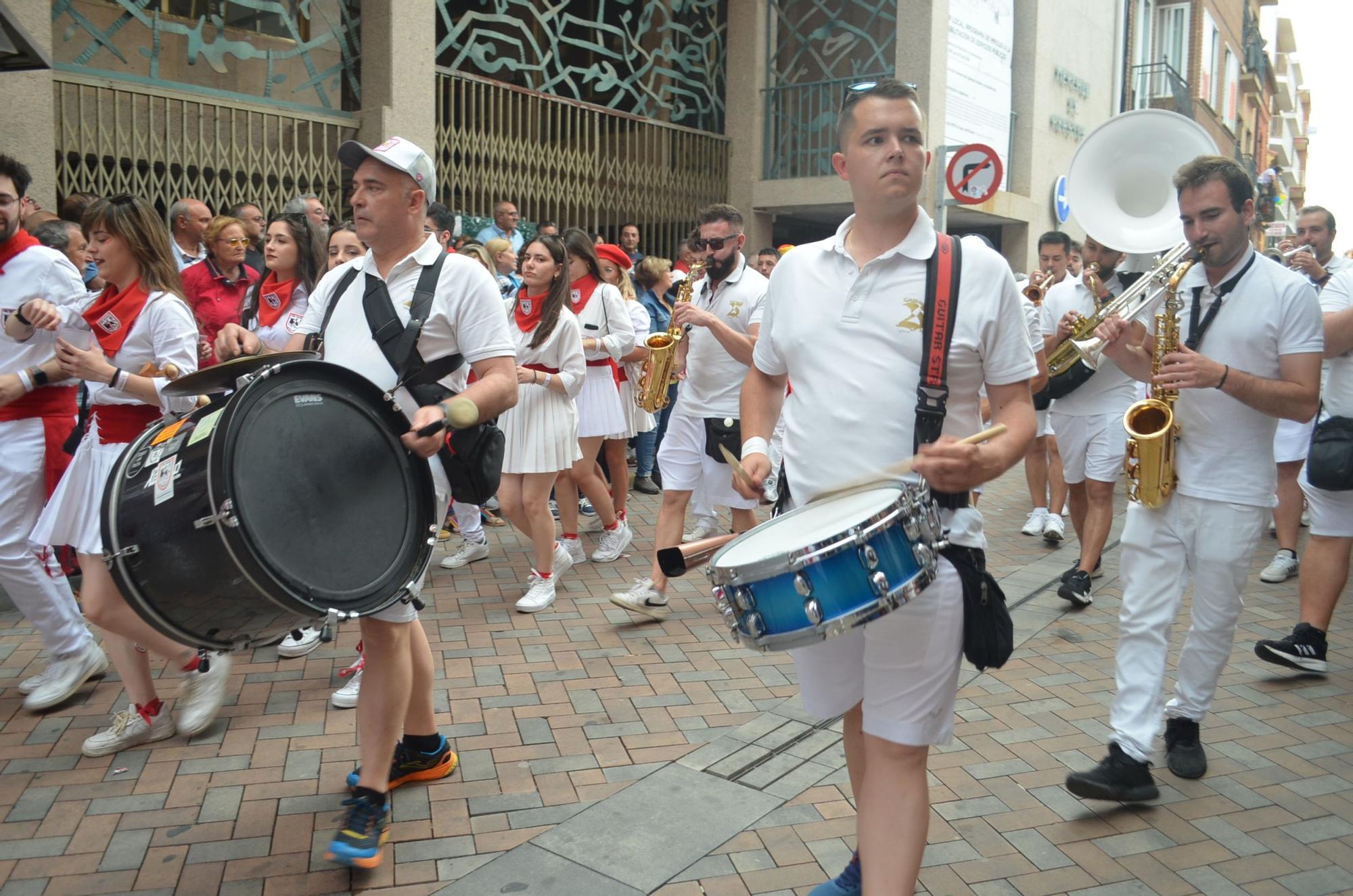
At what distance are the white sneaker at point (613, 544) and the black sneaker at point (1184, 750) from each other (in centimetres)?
394

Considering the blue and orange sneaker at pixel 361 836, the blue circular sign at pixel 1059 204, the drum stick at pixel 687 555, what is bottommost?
the blue and orange sneaker at pixel 361 836

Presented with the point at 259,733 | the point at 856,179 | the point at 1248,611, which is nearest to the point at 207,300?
the point at 259,733

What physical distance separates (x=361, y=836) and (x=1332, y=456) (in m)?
4.58

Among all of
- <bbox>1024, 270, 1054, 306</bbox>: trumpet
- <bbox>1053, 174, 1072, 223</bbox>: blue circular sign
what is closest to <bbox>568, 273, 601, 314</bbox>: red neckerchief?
<bbox>1024, 270, 1054, 306</bbox>: trumpet

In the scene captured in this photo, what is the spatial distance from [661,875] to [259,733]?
1899 millimetres

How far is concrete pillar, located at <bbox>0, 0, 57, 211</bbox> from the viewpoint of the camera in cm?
778

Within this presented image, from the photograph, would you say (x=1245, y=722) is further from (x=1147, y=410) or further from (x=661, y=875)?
(x=661, y=875)

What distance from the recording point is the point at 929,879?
3.28 meters

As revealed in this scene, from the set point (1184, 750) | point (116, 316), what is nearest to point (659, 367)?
point (116, 316)

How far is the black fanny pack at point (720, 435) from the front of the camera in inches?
241

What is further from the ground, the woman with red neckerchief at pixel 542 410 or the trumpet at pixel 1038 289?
the trumpet at pixel 1038 289

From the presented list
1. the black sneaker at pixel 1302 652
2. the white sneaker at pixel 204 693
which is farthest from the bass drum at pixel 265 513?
the black sneaker at pixel 1302 652

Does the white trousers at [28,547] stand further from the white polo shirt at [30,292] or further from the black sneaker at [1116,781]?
the black sneaker at [1116,781]

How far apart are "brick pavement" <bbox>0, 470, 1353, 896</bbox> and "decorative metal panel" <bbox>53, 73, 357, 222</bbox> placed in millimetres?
5012
